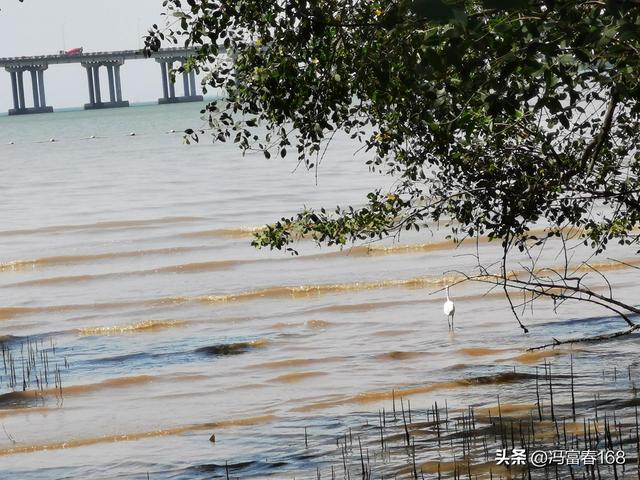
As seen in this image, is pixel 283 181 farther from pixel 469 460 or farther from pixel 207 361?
pixel 469 460

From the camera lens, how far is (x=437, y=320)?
14930mm

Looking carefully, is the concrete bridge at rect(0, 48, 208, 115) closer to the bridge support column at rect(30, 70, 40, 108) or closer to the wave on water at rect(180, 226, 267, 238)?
the bridge support column at rect(30, 70, 40, 108)

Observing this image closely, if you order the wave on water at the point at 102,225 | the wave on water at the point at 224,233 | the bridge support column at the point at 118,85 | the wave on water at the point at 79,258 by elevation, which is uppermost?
the bridge support column at the point at 118,85

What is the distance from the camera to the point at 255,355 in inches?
523

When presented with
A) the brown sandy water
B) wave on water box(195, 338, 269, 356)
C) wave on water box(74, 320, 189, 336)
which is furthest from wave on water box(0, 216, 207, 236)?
wave on water box(195, 338, 269, 356)

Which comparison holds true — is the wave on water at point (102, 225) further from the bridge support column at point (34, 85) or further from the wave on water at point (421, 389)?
the bridge support column at point (34, 85)

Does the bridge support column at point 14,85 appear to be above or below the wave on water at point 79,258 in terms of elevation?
above

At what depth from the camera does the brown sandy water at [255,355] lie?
8.80m

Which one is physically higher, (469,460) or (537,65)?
(537,65)

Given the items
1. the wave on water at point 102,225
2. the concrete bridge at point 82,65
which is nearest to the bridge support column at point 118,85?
the concrete bridge at point 82,65

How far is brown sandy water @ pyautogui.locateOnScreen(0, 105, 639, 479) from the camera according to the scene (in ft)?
28.9

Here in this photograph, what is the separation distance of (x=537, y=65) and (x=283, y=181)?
34534mm

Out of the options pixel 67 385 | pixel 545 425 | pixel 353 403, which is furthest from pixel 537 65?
pixel 67 385

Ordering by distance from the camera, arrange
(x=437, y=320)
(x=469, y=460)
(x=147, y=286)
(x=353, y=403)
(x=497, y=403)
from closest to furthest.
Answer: (x=469, y=460) → (x=497, y=403) → (x=353, y=403) → (x=437, y=320) → (x=147, y=286)
